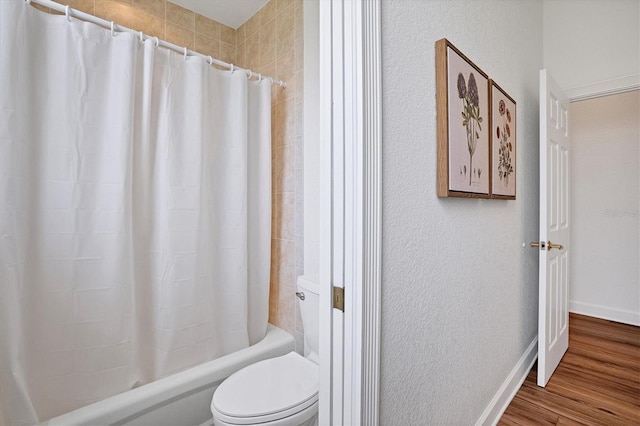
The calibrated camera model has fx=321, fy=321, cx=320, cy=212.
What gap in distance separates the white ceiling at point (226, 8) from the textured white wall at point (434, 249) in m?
1.51

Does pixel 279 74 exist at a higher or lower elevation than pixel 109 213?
higher

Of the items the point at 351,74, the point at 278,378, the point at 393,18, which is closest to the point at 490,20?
the point at 393,18

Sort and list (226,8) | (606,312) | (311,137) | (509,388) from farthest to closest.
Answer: (606,312) < (226,8) < (311,137) < (509,388)

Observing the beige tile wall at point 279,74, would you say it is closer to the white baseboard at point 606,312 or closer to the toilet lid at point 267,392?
the toilet lid at point 267,392

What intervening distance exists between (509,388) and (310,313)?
1.14 metres

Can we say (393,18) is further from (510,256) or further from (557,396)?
(557,396)

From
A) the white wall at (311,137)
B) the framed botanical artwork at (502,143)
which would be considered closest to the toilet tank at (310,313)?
the white wall at (311,137)

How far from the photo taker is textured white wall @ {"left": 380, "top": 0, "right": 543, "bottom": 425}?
897mm

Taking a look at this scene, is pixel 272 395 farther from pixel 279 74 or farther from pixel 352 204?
pixel 279 74

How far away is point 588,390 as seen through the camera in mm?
1807

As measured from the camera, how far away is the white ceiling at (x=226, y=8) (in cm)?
214

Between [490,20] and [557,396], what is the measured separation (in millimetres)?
1975

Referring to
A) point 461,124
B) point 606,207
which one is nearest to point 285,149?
point 461,124

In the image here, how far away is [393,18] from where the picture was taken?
90 centimetres
